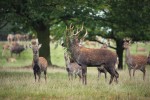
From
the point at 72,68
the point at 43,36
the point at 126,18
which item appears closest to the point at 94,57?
the point at 72,68

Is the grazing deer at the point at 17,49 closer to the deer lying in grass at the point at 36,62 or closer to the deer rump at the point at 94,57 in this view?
the deer lying in grass at the point at 36,62

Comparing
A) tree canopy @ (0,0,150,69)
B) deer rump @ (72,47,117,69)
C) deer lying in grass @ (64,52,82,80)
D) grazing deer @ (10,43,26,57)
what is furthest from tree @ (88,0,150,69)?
grazing deer @ (10,43,26,57)

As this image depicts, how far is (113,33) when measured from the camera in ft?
108

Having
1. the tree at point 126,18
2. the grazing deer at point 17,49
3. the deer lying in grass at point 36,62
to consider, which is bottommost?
the grazing deer at point 17,49

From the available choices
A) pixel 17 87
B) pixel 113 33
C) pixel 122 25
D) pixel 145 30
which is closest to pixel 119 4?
pixel 122 25

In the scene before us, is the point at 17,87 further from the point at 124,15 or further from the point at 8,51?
the point at 8,51

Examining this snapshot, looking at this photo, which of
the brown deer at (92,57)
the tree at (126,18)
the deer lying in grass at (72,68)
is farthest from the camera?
the tree at (126,18)

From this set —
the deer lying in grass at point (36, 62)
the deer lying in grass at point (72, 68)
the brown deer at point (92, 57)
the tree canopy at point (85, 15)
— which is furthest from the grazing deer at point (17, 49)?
the brown deer at point (92, 57)

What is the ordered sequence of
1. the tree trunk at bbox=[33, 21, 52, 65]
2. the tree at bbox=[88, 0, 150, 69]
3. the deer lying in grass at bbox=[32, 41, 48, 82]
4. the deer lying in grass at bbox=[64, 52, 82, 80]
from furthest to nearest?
the tree trunk at bbox=[33, 21, 52, 65] → the tree at bbox=[88, 0, 150, 69] → the deer lying in grass at bbox=[64, 52, 82, 80] → the deer lying in grass at bbox=[32, 41, 48, 82]

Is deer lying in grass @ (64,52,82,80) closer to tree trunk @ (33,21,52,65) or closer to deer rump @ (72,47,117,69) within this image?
deer rump @ (72,47,117,69)

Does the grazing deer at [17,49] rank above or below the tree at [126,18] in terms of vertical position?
below

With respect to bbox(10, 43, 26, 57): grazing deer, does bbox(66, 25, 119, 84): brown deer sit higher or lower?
higher

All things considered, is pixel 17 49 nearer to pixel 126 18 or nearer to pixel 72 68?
pixel 126 18

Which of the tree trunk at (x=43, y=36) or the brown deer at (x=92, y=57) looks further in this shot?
the tree trunk at (x=43, y=36)
